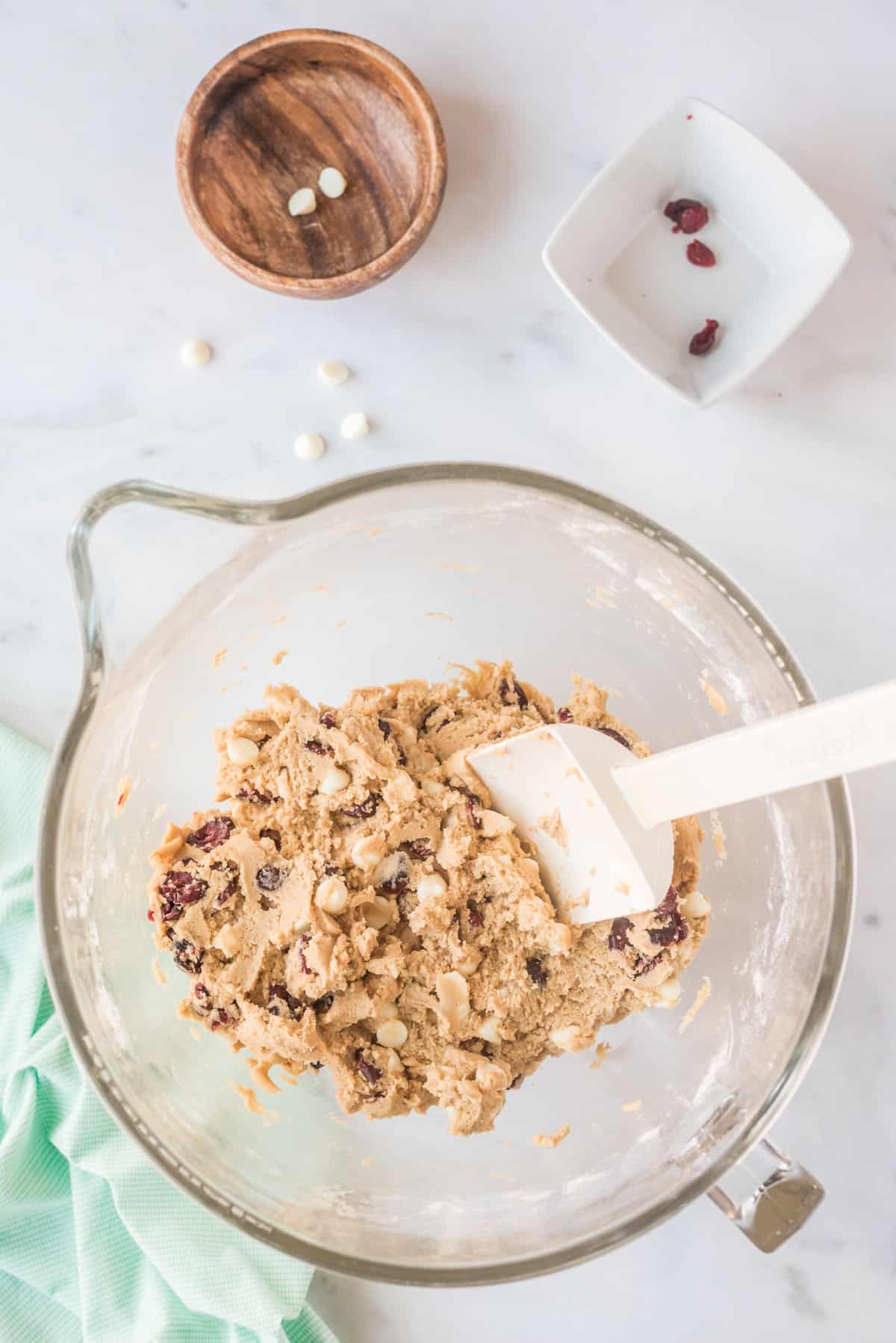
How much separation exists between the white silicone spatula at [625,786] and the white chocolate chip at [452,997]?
0.18 m

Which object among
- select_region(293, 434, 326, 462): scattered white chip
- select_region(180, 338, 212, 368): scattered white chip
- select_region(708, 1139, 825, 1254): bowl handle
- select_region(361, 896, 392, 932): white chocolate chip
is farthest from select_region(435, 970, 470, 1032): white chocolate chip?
select_region(180, 338, 212, 368): scattered white chip

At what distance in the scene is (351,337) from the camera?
2.03 meters

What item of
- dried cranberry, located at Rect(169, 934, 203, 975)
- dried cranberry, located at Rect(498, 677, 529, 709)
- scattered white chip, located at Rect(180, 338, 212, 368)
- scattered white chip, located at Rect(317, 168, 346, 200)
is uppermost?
scattered white chip, located at Rect(317, 168, 346, 200)

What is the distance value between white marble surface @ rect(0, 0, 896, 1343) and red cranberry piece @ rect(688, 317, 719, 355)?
0.33 feet

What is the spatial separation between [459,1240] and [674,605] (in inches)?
41.2

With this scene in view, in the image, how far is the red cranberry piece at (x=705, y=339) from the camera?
1.96m

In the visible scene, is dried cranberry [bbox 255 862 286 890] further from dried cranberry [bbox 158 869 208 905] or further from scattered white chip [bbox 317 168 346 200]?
scattered white chip [bbox 317 168 346 200]

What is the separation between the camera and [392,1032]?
61.2 inches

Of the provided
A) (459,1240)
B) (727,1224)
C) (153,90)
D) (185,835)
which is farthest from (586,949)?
(153,90)

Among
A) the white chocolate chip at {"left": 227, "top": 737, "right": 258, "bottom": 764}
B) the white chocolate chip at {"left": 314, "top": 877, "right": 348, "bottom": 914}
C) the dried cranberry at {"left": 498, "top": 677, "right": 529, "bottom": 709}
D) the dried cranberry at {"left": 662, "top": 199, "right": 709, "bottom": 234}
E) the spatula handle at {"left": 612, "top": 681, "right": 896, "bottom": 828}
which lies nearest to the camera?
the spatula handle at {"left": 612, "top": 681, "right": 896, "bottom": 828}

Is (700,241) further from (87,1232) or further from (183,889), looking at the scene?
(87,1232)

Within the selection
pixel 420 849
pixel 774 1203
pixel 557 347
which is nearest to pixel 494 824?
pixel 420 849

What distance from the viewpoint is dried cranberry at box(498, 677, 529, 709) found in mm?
1742

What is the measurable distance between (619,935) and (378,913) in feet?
1.16
